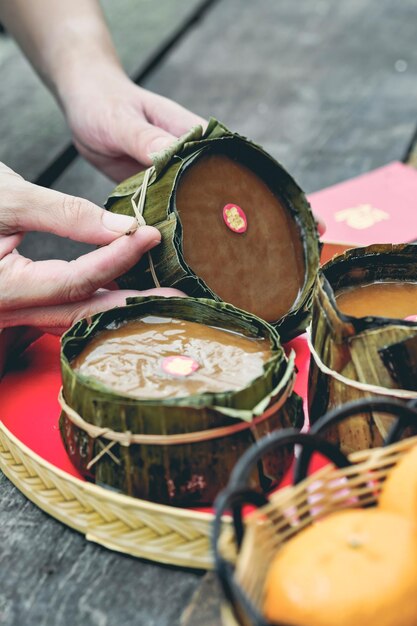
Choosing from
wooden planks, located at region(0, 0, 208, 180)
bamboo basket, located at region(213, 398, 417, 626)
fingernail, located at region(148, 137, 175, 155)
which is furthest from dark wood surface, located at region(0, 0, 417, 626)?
fingernail, located at region(148, 137, 175, 155)

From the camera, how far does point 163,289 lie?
4.22 feet

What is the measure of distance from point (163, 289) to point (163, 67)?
6.23 ft

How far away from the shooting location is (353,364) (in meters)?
1.04

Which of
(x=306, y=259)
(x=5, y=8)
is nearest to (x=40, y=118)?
(x=5, y=8)

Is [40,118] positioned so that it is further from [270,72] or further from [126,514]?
[126,514]

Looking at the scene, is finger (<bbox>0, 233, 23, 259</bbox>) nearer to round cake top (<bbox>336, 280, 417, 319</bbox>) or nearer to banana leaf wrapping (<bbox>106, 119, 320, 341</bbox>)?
banana leaf wrapping (<bbox>106, 119, 320, 341</bbox>)

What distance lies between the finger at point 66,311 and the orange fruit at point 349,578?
678mm

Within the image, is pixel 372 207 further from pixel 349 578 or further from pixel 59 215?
pixel 349 578

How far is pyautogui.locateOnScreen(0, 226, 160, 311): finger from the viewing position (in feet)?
4.17

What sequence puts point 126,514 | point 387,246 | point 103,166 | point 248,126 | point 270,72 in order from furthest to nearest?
point 270,72 < point 248,126 < point 103,166 < point 387,246 < point 126,514

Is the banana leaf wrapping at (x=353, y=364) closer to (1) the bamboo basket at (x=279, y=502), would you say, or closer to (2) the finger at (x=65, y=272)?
(1) the bamboo basket at (x=279, y=502)

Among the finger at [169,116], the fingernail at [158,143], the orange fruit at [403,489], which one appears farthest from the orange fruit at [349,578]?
the finger at [169,116]

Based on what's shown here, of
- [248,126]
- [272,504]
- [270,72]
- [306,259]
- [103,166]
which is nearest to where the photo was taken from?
[272,504]

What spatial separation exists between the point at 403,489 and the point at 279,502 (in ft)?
0.40
